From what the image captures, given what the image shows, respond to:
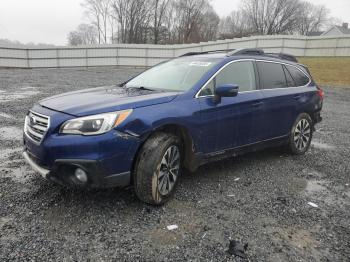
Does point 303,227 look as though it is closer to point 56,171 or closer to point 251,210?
point 251,210

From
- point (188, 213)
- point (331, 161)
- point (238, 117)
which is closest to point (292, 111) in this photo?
point (331, 161)

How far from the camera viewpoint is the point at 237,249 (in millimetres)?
3094

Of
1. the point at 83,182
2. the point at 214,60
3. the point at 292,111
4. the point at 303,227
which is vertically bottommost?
the point at 303,227

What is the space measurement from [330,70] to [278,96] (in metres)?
21.1

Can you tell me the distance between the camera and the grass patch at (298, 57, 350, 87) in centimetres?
2094

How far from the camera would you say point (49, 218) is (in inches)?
135

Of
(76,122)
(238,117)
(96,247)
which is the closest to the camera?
(96,247)

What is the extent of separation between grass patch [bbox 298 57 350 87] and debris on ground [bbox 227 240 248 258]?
19.3 m

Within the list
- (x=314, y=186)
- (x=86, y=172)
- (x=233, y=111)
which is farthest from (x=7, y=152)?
(x=314, y=186)

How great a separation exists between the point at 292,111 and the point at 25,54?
26.3 m

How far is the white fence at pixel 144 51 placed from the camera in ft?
91.1

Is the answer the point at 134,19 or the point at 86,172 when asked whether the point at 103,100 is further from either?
the point at 134,19

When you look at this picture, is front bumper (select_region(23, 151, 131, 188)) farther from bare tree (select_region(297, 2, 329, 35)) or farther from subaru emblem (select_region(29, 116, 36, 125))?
bare tree (select_region(297, 2, 329, 35))

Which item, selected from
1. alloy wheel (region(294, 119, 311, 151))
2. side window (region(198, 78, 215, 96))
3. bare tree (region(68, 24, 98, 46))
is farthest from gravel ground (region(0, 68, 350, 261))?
bare tree (region(68, 24, 98, 46))
